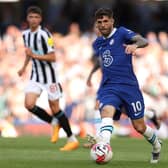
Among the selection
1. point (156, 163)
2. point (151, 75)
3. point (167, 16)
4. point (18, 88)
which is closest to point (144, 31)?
point (167, 16)

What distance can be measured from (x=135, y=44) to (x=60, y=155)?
2.66 metres

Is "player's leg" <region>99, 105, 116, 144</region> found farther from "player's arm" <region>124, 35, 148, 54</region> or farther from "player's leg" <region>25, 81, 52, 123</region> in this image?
"player's leg" <region>25, 81, 52, 123</region>

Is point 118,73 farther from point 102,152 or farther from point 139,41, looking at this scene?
point 102,152

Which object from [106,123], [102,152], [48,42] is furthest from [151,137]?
[48,42]

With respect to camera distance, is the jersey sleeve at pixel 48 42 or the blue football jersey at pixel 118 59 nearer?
the blue football jersey at pixel 118 59

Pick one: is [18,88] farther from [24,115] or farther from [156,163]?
[156,163]

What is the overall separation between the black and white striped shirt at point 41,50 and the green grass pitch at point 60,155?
3.68 feet

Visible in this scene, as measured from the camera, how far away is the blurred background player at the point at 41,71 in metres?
12.7

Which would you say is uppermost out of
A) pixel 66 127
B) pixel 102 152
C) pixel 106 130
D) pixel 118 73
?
pixel 118 73

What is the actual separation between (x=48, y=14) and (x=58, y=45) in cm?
169

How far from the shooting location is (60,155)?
1134 centimetres

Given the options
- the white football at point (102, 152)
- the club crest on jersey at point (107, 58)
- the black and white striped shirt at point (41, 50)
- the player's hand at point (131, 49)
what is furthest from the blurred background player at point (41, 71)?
the player's hand at point (131, 49)

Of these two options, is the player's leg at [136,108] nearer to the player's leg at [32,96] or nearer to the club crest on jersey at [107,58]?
the club crest on jersey at [107,58]

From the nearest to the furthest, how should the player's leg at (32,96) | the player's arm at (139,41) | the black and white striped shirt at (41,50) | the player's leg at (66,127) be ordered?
the player's arm at (139,41) < the player's leg at (66,127) < the black and white striped shirt at (41,50) < the player's leg at (32,96)
